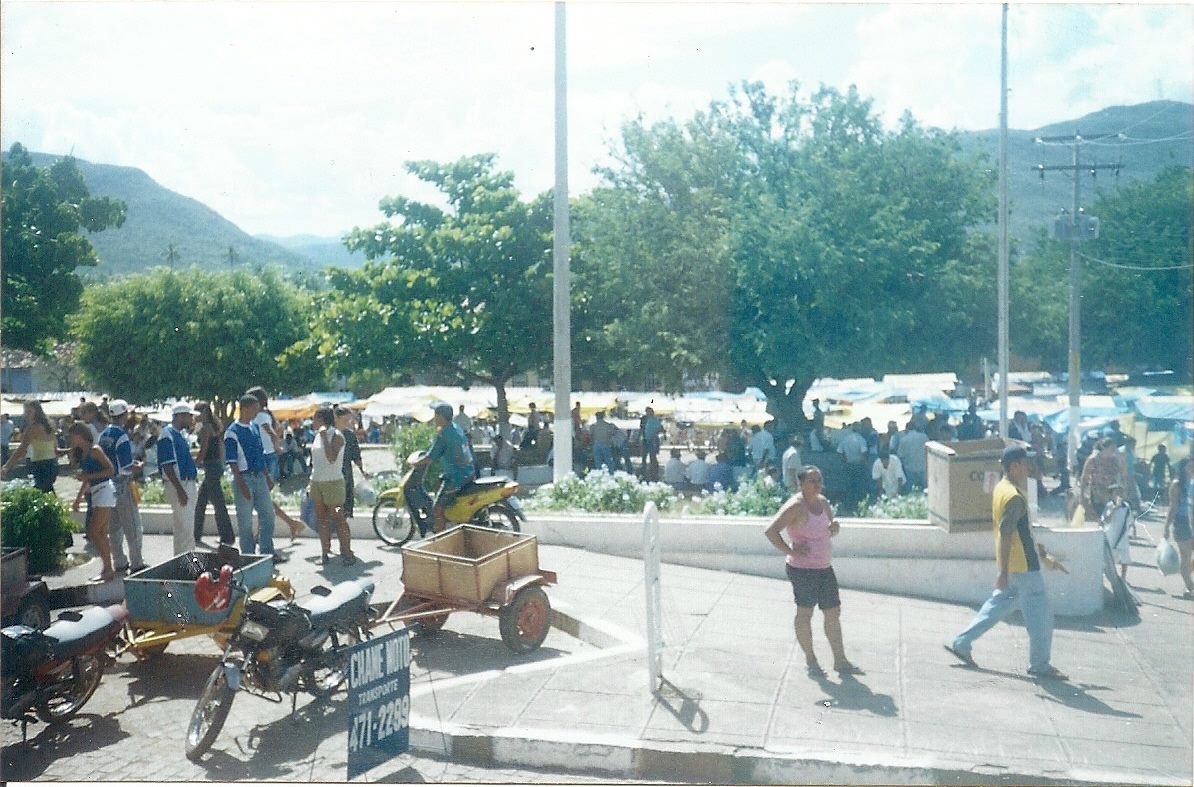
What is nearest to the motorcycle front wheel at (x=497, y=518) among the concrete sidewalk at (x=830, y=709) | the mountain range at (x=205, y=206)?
the concrete sidewalk at (x=830, y=709)

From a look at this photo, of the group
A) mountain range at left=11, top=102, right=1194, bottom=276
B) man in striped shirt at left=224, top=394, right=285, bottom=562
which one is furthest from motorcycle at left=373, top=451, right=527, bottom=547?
mountain range at left=11, top=102, right=1194, bottom=276

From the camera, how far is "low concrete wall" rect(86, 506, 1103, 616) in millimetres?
10125

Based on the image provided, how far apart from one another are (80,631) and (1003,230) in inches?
650

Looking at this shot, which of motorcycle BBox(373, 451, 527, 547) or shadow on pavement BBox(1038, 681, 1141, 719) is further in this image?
motorcycle BBox(373, 451, 527, 547)

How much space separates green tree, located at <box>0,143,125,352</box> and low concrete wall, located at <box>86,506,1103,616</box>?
805cm

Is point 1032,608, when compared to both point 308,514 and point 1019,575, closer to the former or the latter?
point 1019,575

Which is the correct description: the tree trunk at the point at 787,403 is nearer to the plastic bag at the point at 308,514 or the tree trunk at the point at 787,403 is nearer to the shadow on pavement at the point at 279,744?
the plastic bag at the point at 308,514

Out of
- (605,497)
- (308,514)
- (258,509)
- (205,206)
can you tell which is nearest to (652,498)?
(605,497)

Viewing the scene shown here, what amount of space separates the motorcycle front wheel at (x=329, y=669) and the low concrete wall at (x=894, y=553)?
4111 mm

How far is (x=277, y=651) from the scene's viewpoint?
6.49 m

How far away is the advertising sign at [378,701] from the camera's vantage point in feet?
18.0

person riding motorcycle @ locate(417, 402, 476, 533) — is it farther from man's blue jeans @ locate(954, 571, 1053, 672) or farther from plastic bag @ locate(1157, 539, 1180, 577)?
plastic bag @ locate(1157, 539, 1180, 577)

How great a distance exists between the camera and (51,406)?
117 feet

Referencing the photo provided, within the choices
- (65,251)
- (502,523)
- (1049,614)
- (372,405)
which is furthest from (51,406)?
(1049,614)
